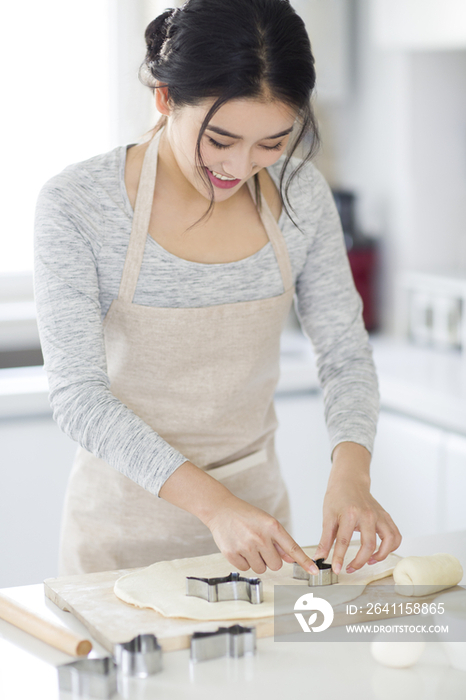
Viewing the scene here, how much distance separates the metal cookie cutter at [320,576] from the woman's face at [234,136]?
0.48 meters

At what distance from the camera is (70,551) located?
1189 mm

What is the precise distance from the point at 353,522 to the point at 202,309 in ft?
1.20

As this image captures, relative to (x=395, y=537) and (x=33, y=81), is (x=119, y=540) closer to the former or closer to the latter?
(x=395, y=537)

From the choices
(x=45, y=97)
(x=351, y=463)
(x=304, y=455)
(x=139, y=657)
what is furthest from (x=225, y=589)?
(x=45, y=97)

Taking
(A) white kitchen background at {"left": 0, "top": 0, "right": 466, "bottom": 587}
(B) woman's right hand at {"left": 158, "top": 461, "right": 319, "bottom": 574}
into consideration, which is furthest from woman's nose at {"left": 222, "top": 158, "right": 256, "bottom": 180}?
(A) white kitchen background at {"left": 0, "top": 0, "right": 466, "bottom": 587}

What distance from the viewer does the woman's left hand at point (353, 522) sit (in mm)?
935

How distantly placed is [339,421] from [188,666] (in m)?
0.48

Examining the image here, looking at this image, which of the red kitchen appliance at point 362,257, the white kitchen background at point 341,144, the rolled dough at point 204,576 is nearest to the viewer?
the rolled dough at point 204,576

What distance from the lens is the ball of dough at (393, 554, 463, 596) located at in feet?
2.91

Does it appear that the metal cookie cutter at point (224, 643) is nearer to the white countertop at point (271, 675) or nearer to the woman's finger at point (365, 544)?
the white countertop at point (271, 675)

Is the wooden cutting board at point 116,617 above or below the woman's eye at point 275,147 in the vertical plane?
below

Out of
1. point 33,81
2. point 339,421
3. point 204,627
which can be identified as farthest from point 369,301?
point 204,627

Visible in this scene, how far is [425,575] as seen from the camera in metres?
0.89

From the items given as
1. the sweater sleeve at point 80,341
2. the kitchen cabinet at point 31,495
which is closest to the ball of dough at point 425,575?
the sweater sleeve at point 80,341
